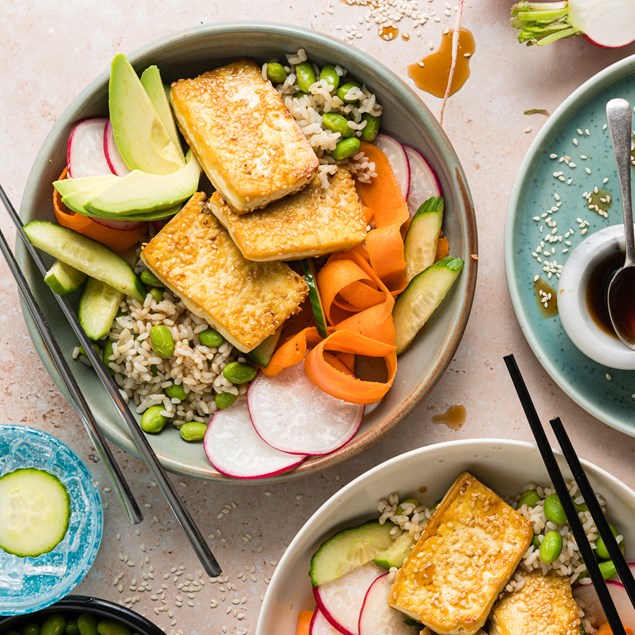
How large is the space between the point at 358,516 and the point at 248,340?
593 mm

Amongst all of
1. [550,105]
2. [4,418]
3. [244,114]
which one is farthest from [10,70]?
[550,105]

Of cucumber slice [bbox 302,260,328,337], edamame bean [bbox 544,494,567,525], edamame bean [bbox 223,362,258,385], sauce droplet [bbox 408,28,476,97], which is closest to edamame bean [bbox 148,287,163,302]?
edamame bean [bbox 223,362,258,385]

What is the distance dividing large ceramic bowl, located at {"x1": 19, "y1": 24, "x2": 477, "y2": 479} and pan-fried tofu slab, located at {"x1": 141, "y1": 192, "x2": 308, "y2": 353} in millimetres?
344

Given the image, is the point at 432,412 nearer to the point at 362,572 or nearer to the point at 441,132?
the point at 362,572

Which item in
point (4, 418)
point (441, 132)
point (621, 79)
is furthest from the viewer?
point (4, 418)

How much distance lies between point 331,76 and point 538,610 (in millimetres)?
1538

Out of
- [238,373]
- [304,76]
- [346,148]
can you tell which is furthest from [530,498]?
[304,76]

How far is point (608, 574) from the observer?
6.90 ft

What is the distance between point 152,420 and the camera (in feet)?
7.16

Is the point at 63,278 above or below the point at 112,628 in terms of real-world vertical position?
above

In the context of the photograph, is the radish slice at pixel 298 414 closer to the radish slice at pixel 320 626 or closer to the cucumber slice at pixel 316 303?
the cucumber slice at pixel 316 303

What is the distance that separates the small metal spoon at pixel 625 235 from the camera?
206 centimetres

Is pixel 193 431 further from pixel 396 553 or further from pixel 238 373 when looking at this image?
pixel 396 553

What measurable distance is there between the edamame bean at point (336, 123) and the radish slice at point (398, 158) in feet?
0.41
